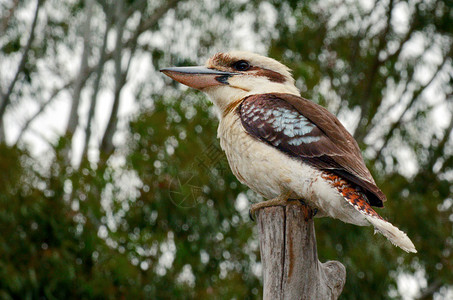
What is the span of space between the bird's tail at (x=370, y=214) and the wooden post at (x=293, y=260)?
144 mm

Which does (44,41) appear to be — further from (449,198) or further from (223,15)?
(449,198)

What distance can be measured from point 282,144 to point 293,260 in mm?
512

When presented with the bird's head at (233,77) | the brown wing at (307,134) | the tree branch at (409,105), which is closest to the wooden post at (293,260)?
the brown wing at (307,134)

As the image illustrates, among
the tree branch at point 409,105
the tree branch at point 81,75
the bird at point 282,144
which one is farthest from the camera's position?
the tree branch at point 409,105

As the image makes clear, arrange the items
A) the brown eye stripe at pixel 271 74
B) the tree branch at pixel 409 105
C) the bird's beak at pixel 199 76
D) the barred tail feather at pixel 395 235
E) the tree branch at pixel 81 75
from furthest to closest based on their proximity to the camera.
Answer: the tree branch at pixel 409 105 → the tree branch at pixel 81 75 → the brown eye stripe at pixel 271 74 → the bird's beak at pixel 199 76 → the barred tail feather at pixel 395 235

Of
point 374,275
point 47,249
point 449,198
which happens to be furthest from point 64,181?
point 449,198

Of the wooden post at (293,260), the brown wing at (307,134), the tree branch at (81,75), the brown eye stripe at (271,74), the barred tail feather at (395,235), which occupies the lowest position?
the tree branch at (81,75)

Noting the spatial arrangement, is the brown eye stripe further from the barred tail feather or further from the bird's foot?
the barred tail feather

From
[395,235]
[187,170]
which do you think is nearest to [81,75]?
[187,170]

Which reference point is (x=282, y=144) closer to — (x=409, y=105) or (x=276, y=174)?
(x=276, y=174)

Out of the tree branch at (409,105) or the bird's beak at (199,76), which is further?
the tree branch at (409,105)

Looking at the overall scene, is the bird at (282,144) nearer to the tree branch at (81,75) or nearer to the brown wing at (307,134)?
the brown wing at (307,134)

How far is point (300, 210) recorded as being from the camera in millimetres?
2574

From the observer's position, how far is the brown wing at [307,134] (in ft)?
8.77
